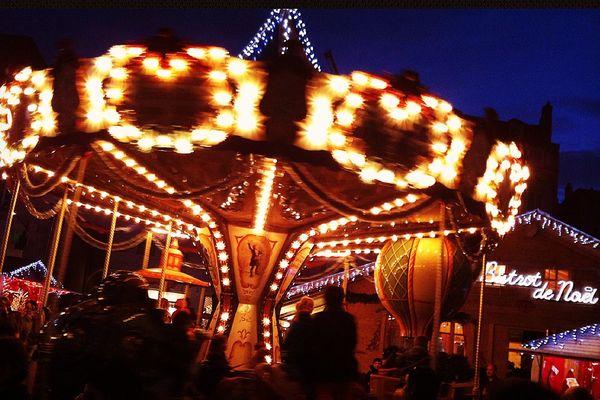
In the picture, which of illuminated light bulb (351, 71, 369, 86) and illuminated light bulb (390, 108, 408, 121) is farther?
illuminated light bulb (390, 108, 408, 121)

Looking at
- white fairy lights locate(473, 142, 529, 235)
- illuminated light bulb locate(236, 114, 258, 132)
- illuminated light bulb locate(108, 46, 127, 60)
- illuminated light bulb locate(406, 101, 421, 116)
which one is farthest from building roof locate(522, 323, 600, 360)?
illuminated light bulb locate(108, 46, 127, 60)

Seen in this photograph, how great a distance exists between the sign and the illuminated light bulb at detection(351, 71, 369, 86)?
18017 mm

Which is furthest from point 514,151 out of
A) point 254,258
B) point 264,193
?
point 254,258

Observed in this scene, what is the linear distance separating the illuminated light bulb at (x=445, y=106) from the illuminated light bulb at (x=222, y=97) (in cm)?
230

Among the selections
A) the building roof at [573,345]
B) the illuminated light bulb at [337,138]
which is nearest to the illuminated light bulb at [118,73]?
the illuminated light bulb at [337,138]

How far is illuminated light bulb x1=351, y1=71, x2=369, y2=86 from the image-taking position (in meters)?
6.58

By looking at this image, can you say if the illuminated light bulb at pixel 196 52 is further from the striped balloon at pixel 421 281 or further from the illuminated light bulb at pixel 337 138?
the striped balloon at pixel 421 281

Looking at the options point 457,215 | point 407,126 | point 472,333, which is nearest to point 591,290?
point 472,333

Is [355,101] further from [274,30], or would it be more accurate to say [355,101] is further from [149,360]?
[274,30]

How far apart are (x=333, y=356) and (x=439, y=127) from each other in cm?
314

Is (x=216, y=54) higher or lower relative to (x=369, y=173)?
higher

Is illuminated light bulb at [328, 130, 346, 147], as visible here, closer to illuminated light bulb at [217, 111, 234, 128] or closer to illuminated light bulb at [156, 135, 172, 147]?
illuminated light bulb at [217, 111, 234, 128]

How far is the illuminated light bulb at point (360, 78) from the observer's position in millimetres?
6584

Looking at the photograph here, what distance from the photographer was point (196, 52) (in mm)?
6371
